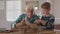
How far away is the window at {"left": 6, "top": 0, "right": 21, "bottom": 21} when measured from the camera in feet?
2.05

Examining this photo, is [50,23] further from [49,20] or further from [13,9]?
[13,9]

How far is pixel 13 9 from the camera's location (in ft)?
2.08

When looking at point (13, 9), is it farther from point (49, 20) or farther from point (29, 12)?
point (49, 20)

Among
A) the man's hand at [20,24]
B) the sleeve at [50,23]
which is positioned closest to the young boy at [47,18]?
the sleeve at [50,23]

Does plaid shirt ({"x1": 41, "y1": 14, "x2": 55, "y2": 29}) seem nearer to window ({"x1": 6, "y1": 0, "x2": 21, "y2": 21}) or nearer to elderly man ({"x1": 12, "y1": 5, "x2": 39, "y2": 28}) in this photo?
elderly man ({"x1": 12, "y1": 5, "x2": 39, "y2": 28})

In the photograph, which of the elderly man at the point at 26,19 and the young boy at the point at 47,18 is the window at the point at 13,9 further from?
the young boy at the point at 47,18

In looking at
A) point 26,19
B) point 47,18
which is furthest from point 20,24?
point 47,18

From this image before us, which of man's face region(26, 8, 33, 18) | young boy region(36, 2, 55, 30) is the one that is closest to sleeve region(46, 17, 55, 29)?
young boy region(36, 2, 55, 30)

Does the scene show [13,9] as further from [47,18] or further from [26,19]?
[47,18]

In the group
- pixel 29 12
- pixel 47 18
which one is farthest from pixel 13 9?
pixel 47 18

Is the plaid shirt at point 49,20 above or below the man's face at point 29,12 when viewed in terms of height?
below

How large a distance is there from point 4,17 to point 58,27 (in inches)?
13.6

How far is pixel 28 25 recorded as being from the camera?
64 cm

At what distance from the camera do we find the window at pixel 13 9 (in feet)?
2.05
